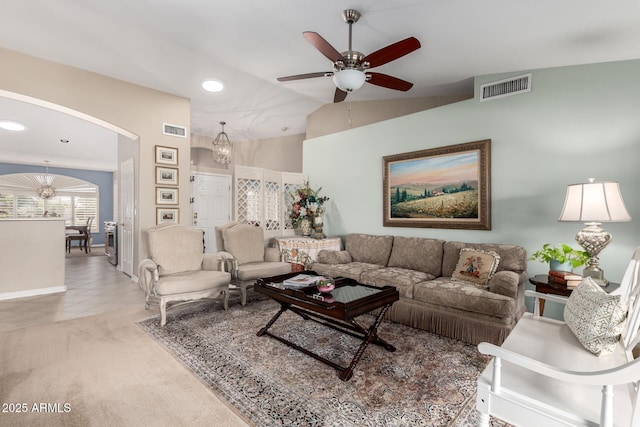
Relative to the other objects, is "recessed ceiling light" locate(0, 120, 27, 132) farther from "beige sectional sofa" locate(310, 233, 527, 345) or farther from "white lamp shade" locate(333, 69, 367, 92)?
"white lamp shade" locate(333, 69, 367, 92)

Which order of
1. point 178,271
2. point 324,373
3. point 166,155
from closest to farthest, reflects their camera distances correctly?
point 324,373
point 178,271
point 166,155

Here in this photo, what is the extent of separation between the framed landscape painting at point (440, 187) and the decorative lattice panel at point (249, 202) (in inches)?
90.5

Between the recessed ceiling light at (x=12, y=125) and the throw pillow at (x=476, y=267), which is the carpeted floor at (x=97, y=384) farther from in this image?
the recessed ceiling light at (x=12, y=125)

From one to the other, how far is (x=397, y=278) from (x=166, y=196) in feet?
12.0

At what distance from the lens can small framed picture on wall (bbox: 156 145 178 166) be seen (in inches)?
181

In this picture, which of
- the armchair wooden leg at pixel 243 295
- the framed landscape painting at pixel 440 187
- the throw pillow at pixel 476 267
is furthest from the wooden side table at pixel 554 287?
the armchair wooden leg at pixel 243 295

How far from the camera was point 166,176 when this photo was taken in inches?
185

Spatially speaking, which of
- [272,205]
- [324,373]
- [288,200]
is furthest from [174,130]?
[324,373]

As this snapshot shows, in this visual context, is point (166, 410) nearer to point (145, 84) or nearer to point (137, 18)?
point (137, 18)

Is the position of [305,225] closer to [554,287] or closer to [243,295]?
[243,295]

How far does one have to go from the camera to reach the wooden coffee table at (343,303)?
2.09m

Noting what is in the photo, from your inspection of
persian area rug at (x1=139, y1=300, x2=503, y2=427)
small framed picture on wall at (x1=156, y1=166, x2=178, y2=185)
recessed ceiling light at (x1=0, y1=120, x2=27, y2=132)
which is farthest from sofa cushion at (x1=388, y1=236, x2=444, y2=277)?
recessed ceiling light at (x1=0, y1=120, x2=27, y2=132)

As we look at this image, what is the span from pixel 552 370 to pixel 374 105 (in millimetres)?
4600

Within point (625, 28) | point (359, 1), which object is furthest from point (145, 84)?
point (625, 28)
